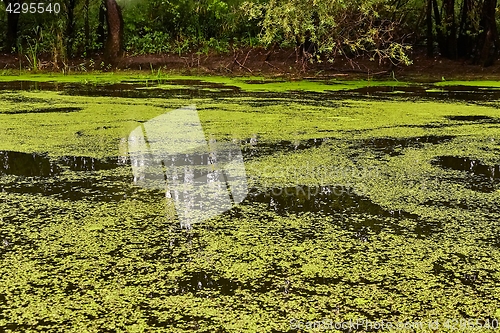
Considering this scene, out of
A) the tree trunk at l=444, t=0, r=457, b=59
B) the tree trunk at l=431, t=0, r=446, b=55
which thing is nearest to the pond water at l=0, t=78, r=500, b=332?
the tree trunk at l=444, t=0, r=457, b=59

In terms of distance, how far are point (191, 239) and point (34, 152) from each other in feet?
5.66

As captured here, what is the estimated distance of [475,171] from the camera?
296 cm

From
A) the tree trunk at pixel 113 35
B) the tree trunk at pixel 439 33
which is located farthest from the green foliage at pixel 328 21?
the tree trunk at pixel 113 35

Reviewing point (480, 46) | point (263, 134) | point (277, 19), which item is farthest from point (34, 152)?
point (480, 46)

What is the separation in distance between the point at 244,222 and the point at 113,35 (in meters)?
8.65

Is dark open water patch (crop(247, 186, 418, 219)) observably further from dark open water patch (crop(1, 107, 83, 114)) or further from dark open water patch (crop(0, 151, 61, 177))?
dark open water patch (crop(1, 107, 83, 114))

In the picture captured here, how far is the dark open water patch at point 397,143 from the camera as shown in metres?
3.41

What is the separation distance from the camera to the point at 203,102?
215 inches

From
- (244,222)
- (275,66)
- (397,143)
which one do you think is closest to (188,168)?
(244,222)

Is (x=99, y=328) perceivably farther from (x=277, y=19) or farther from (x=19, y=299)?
(x=277, y=19)

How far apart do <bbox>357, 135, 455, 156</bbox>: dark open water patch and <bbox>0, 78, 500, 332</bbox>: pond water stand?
2 centimetres

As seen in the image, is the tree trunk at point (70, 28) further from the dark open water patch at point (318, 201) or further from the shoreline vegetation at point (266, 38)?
the dark open water patch at point (318, 201)

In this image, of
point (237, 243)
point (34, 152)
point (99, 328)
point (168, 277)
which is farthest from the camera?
point (34, 152)

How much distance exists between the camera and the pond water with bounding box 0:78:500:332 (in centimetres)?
145
